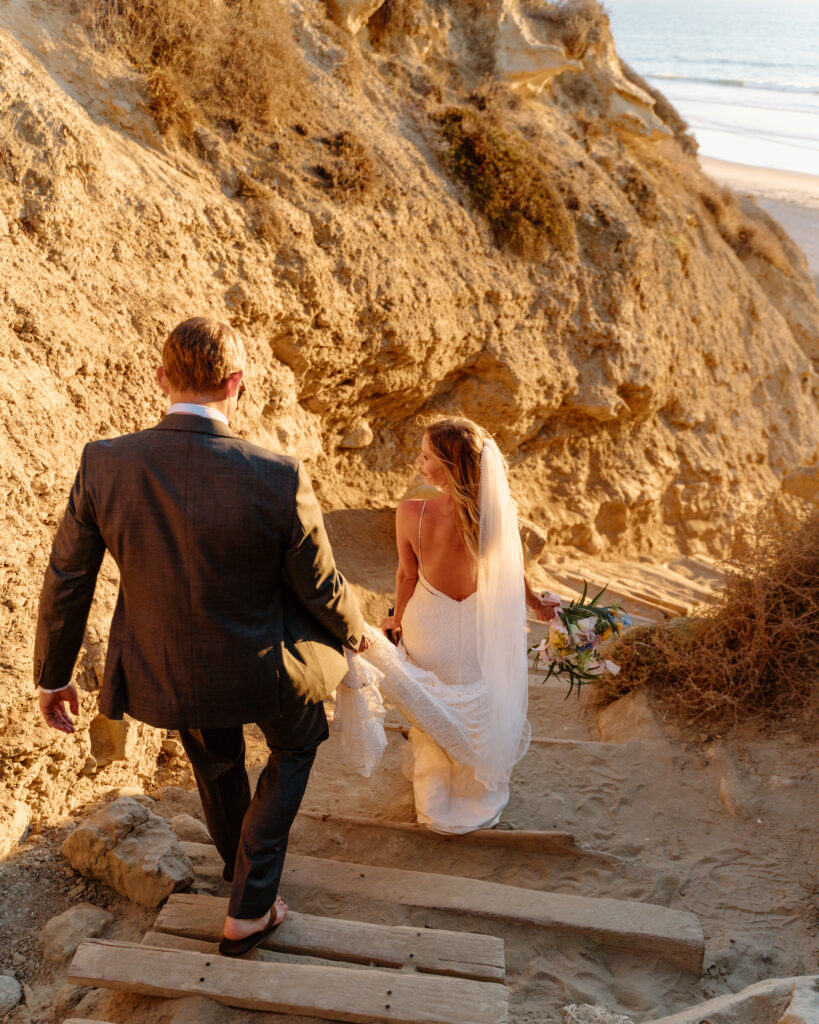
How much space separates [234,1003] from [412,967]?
587 millimetres

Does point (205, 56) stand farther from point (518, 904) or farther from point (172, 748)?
point (518, 904)

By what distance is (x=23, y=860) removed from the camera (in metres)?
3.32

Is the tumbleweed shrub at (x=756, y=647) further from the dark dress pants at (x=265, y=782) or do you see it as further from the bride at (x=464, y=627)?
Answer: the dark dress pants at (x=265, y=782)

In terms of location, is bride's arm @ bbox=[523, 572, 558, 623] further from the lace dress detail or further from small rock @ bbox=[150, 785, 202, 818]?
small rock @ bbox=[150, 785, 202, 818]

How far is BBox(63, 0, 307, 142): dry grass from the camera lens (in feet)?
21.0

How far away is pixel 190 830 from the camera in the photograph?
356cm

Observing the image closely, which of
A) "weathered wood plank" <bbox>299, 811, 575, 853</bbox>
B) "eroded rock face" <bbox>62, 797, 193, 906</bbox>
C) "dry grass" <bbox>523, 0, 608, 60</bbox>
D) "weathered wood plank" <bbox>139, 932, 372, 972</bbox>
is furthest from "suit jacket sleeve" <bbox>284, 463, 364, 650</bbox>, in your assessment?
"dry grass" <bbox>523, 0, 608, 60</bbox>

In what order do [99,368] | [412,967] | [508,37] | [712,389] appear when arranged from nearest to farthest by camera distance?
[412,967]
[99,368]
[508,37]
[712,389]

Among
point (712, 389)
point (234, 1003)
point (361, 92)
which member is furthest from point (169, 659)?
point (712, 389)

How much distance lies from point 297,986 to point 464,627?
1.72 metres

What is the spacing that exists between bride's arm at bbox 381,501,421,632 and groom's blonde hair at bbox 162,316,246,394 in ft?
4.78

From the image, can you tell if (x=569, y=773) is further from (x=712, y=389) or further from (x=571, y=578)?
(x=712, y=389)

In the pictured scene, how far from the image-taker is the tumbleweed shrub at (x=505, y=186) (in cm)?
870

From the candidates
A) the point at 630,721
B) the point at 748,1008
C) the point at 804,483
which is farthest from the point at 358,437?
the point at 748,1008
